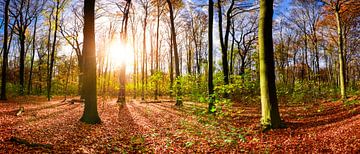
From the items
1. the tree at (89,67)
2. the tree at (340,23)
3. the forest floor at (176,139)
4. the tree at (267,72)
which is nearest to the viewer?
the forest floor at (176,139)

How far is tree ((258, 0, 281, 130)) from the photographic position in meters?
7.54

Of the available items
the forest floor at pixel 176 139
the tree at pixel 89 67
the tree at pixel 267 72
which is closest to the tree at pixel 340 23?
the forest floor at pixel 176 139

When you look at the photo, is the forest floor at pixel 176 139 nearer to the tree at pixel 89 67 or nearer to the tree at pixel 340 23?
the tree at pixel 89 67

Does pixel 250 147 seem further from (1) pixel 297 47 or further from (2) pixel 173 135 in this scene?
(1) pixel 297 47

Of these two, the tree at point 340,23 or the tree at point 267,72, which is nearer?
the tree at point 267,72

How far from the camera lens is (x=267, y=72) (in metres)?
7.59

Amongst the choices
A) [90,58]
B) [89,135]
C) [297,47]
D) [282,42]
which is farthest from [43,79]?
[297,47]

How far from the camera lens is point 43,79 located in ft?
94.9

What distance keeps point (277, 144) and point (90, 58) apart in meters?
8.79

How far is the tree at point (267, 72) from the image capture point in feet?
24.7

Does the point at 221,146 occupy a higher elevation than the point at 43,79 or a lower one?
lower

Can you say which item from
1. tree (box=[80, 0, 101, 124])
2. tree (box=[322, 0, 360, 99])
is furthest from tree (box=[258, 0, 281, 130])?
tree (box=[322, 0, 360, 99])

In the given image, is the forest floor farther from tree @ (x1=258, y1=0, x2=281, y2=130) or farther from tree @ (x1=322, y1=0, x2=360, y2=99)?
tree @ (x1=322, y1=0, x2=360, y2=99)

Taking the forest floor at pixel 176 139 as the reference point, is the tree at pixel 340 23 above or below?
above
